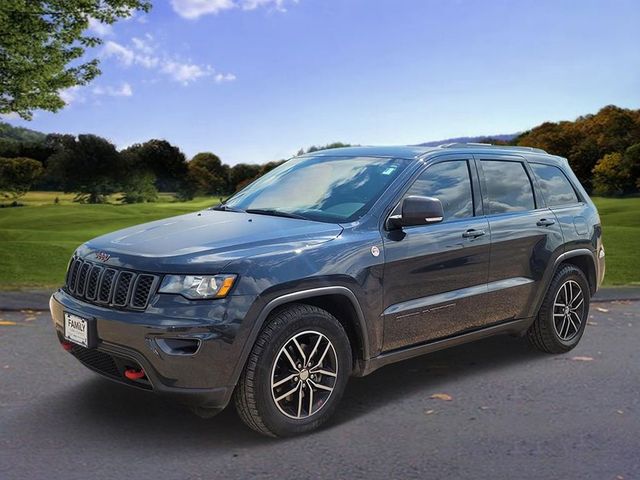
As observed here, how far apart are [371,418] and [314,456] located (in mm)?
751

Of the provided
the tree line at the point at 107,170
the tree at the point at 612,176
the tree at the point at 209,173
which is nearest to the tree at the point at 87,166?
the tree line at the point at 107,170

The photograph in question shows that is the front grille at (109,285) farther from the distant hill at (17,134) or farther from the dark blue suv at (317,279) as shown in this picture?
the distant hill at (17,134)

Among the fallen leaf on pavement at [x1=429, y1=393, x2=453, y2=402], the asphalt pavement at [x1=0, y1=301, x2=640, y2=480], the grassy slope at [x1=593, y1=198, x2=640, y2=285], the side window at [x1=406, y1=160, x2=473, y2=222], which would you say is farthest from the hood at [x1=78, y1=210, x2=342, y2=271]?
the grassy slope at [x1=593, y1=198, x2=640, y2=285]

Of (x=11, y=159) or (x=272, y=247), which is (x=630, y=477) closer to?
(x=272, y=247)

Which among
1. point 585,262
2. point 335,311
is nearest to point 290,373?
point 335,311

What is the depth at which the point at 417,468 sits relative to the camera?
3943mm

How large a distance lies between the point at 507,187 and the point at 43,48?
19.4 meters

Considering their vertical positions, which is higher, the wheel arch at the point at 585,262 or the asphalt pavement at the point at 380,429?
the wheel arch at the point at 585,262

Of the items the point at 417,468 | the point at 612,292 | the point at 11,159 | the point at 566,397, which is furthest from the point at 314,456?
the point at 11,159

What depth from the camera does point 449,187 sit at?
545 cm

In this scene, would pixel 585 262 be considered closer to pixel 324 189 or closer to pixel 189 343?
pixel 324 189

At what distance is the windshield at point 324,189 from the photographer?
4957 millimetres

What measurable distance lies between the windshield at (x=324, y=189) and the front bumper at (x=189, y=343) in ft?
3.85

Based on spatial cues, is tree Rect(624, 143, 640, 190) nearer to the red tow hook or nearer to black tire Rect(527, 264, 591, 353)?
black tire Rect(527, 264, 591, 353)
